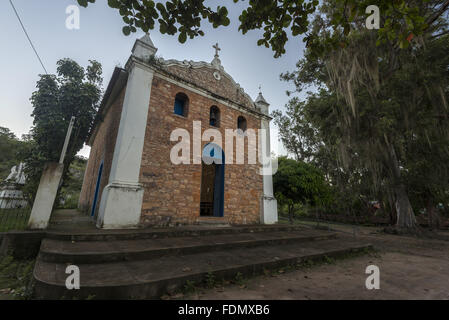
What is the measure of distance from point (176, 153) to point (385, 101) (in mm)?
10285

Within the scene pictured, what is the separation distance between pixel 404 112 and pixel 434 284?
9.10 meters

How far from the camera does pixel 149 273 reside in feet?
A: 8.76

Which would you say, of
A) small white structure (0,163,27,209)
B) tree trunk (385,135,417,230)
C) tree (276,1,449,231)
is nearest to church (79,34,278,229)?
small white structure (0,163,27,209)

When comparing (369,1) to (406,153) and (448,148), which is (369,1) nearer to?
(448,148)

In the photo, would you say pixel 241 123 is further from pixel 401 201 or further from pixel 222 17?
pixel 401 201

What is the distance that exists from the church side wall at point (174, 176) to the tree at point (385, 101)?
5622mm

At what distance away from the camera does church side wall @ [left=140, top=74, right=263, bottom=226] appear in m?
5.93

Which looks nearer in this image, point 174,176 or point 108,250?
point 108,250

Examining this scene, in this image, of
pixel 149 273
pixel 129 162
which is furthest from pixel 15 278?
pixel 129 162

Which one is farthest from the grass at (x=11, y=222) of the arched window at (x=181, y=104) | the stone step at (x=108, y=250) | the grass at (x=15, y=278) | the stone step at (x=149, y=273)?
the arched window at (x=181, y=104)

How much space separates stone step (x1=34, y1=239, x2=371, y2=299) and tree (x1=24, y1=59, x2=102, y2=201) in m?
6.28

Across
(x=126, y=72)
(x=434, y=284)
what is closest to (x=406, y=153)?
(x=434, y=284)

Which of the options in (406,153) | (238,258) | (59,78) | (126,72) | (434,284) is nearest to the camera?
(434,284)
